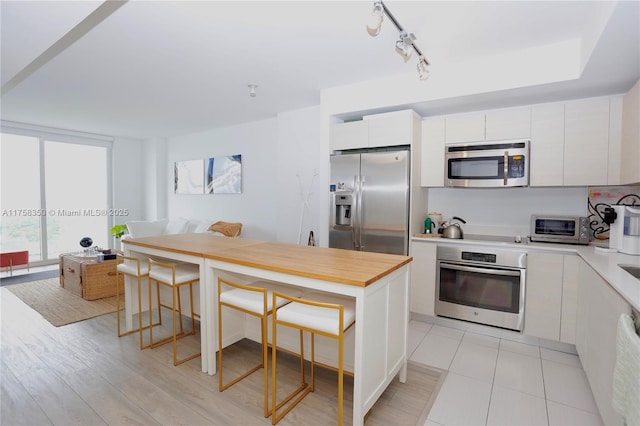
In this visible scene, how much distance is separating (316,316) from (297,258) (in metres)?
0.52

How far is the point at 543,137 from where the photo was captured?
2.86 metres

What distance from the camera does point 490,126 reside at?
3061 millimetres

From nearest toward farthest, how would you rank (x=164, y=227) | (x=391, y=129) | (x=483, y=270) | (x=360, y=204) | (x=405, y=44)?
(x=405, y=44)
(x=483, y=270)
(x=391, y=129)
(x=360, y=204)
(x=164, y=227)

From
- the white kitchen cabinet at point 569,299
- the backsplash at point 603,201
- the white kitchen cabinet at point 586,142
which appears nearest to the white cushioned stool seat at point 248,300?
the white kitchen cabinet at point 569,299

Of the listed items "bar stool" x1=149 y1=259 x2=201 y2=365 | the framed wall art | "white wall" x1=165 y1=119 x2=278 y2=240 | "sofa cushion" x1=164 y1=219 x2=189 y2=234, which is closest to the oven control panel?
"bar stool" x1=149 y1=259 x2=201 y2=365

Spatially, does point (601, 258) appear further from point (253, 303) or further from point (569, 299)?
point (253, 303)

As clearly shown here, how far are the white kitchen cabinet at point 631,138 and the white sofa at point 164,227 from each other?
512 centimetres

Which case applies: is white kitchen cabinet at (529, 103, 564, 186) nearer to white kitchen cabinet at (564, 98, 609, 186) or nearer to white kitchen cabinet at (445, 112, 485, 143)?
white kitchen cabinet at (564, 98, 609, 186)

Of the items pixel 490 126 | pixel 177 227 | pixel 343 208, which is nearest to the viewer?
pixel 490 126

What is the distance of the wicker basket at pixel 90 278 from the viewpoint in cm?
397

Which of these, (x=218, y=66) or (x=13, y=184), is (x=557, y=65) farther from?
(x=13, y=184)

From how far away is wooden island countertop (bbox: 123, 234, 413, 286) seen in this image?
1.70 metres

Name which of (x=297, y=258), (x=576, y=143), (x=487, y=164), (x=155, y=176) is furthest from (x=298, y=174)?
(x=155, y=176)

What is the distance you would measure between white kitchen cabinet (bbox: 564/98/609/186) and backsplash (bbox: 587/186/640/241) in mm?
351
